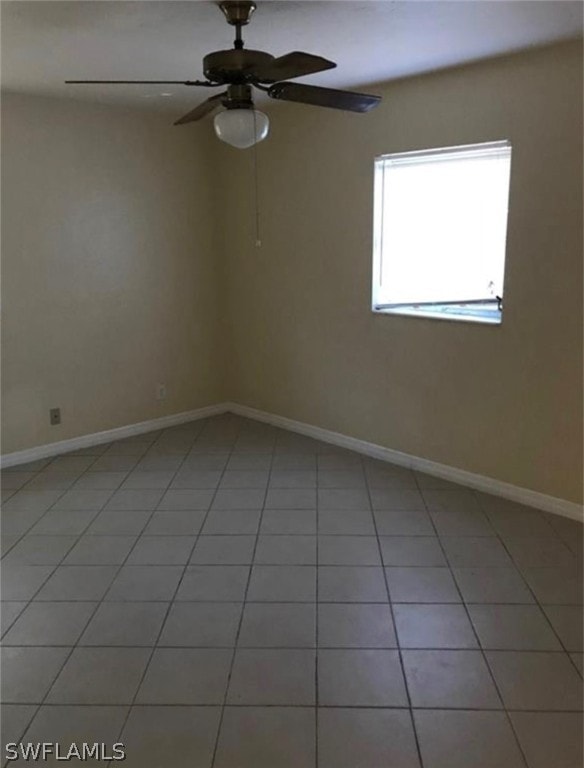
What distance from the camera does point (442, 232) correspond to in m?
3.52

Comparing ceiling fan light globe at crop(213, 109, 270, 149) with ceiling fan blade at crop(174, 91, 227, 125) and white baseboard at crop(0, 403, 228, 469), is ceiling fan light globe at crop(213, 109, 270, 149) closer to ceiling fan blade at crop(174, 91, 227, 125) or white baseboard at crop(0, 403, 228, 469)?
ceiling fan blade at crop(174, 91, 227, 125)

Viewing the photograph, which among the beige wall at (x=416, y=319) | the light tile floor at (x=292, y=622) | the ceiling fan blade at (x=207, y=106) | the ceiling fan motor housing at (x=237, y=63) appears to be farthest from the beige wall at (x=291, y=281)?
the ceiling fan motor housing at (x=237, y=63)

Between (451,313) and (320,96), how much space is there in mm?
1677

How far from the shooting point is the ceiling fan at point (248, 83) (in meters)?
2.03

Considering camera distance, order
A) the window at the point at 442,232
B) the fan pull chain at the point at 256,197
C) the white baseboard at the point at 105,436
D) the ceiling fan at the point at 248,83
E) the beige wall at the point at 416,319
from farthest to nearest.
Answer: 1. the fan pull chain at the point at 256,197
2. the white baseboard at the point at 105,436
3. the window at the point at 442,232
4. the beige wall at the point at 416,319
5. the ceiling fan at the point at 248,83

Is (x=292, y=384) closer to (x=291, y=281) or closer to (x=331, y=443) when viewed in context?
(x=331, y=443)

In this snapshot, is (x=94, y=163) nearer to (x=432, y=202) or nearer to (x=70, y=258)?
(x=70, y=258)

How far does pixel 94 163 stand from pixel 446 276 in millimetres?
2454

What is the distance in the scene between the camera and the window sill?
10.9 ft

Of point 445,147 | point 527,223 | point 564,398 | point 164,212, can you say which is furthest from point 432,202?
point 164,212

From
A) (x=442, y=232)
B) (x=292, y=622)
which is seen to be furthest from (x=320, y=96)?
(x=292, y=622)

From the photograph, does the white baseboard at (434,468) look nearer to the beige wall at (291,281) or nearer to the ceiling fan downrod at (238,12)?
the beige wall at (291,281)

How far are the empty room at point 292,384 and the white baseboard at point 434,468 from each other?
0.02 metres

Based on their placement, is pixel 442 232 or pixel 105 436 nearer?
pixel 442 232
